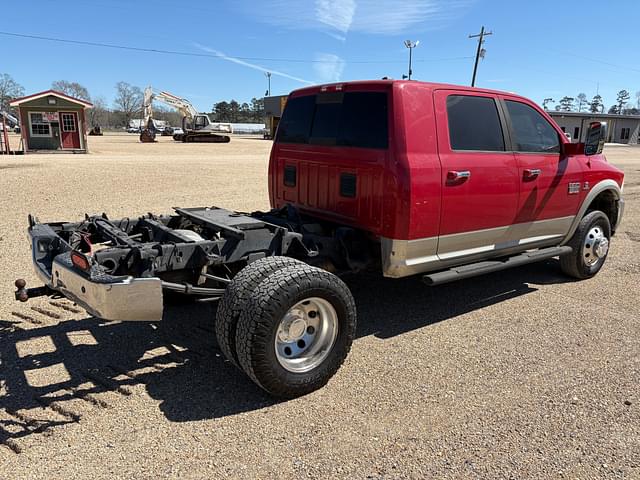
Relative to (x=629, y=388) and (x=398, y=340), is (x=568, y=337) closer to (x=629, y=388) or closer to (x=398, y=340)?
(x=629, y=388)

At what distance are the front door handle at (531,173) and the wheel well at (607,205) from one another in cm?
166

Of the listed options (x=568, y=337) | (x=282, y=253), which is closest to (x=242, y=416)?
(x=282, y=253)

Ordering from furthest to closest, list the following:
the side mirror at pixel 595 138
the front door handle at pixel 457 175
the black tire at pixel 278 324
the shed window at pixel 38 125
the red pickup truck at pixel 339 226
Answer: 1. the shed window at pixel 38 125
2. the side mirror at pixel 595 138
3. the front door handle at pixel 457 175
4. the red pickup truck at pixel 339 226
5. the black tire at pixel 278 324

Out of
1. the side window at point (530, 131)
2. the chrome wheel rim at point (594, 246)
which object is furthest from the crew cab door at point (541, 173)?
the chrome wheel rim at point (594, 246)

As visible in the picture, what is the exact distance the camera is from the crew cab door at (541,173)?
5.25 metres

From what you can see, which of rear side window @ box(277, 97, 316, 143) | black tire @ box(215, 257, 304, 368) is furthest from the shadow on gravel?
rear side window @ box(277, 97, 316, 143)

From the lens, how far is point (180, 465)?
288cm

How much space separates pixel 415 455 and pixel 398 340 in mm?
1642

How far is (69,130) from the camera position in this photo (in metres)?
25.6

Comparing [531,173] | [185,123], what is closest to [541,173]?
[531,173]

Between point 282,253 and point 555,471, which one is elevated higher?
point 282,253

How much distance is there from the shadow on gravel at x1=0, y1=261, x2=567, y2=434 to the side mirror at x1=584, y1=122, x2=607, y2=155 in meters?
1.89

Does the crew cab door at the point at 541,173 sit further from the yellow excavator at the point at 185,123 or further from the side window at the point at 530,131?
the yellow excavator at the point at 185,123

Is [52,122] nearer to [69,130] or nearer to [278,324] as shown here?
[69,130]
